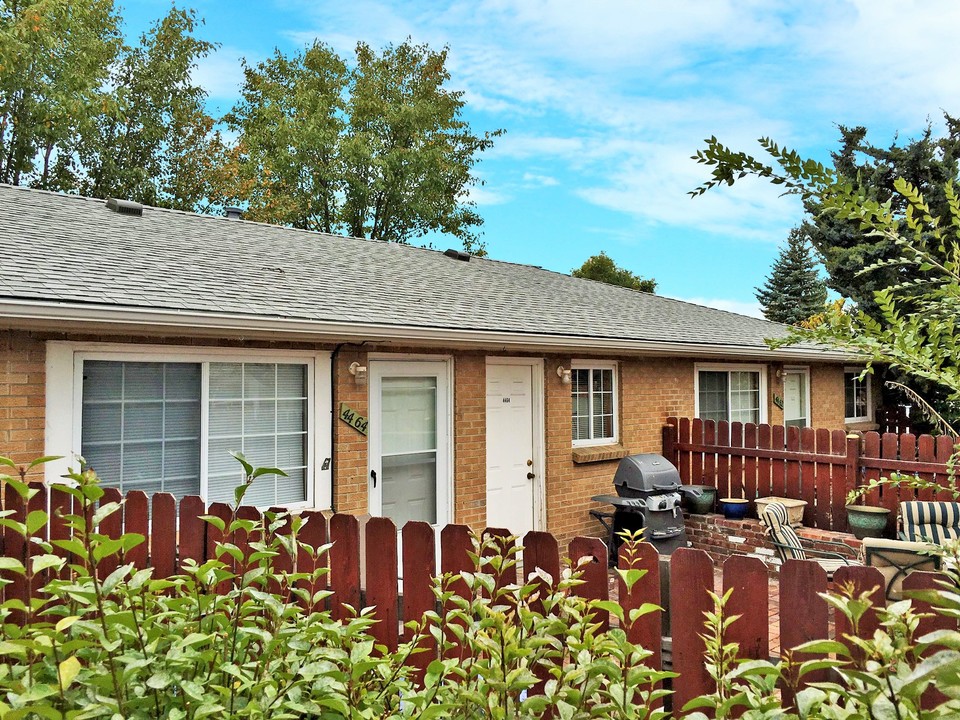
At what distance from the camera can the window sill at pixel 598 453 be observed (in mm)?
10055

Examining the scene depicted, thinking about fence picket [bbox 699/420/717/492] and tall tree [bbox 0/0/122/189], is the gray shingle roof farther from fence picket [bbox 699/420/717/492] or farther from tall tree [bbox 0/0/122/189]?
tall tree [bbox 0/0/122/189]

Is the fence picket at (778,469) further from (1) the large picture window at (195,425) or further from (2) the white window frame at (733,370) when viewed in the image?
(1) the large picture window at (195,425)

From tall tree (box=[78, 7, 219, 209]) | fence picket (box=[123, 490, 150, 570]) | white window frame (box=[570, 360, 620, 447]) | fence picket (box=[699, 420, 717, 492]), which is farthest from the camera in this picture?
tall tree (box=[78, 7, 219, 209])

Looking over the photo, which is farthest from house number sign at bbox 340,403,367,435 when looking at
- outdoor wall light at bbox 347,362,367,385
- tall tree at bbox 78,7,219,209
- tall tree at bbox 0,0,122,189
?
tall tree at bbox 78,7,219,209

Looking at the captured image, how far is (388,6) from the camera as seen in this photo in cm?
2559

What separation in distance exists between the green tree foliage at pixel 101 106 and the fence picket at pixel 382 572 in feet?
70.2

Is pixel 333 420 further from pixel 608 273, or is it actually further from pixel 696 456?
pixel 608 273

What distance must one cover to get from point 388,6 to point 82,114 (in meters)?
10.9

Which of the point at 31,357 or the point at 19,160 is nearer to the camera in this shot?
the point at 31,357

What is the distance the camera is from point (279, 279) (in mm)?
8297

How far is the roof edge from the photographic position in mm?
5242

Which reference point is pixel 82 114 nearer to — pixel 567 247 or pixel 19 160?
pixel 19 160

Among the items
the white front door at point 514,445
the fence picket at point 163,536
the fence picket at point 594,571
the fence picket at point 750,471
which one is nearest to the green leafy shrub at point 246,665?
the fence picket at point 594,571

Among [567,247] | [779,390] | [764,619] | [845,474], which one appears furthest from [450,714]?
[567,247]
